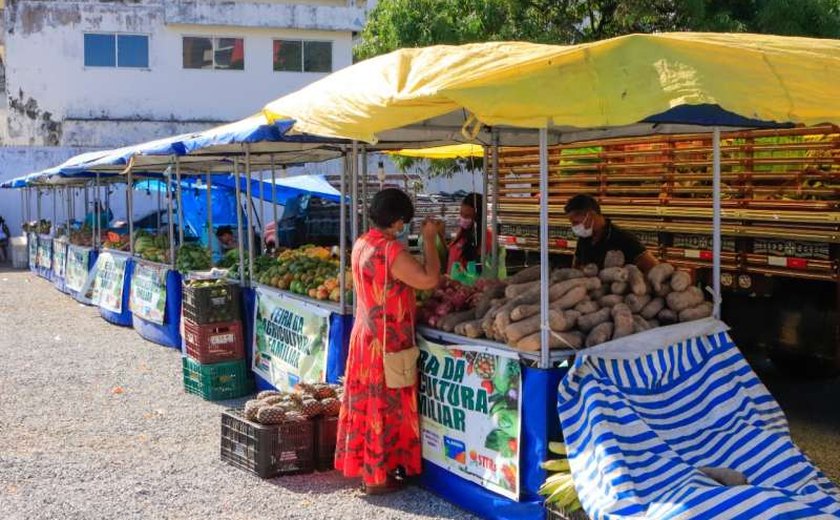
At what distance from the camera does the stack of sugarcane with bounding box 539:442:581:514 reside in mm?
4828

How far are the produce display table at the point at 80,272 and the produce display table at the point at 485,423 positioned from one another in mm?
11675

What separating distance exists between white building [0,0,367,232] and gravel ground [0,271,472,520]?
20.1 metres

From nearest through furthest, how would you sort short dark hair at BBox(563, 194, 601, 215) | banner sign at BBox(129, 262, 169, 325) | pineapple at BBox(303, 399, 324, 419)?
pineapple at BBox(303, 399, 324, 419), short dark hair at BBox(563, 194, 601, 215), banner sign at BBox(129, 262, 169, 325)

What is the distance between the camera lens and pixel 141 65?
3094 centimetres

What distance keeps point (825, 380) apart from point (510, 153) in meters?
4.68

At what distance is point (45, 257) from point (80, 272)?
4.86 meters

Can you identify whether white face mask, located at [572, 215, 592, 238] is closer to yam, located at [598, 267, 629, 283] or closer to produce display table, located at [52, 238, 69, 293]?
yam, located at [598, 267, 629, 283]

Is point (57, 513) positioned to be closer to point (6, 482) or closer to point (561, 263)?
point (6, 482)

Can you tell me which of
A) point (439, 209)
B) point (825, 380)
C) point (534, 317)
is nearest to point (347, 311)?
point (534, 317)

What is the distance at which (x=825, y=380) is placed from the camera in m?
9.62

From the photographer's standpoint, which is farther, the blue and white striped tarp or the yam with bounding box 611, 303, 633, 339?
the yam with bounding box 611, 303, 633, 339

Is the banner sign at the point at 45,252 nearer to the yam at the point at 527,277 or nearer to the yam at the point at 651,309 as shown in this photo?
the yam at the point at 527,277

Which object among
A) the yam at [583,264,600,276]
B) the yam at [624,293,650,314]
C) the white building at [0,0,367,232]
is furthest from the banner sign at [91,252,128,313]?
the white building at [0,0,367,232]

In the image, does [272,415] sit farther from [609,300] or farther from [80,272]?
[80,272]
